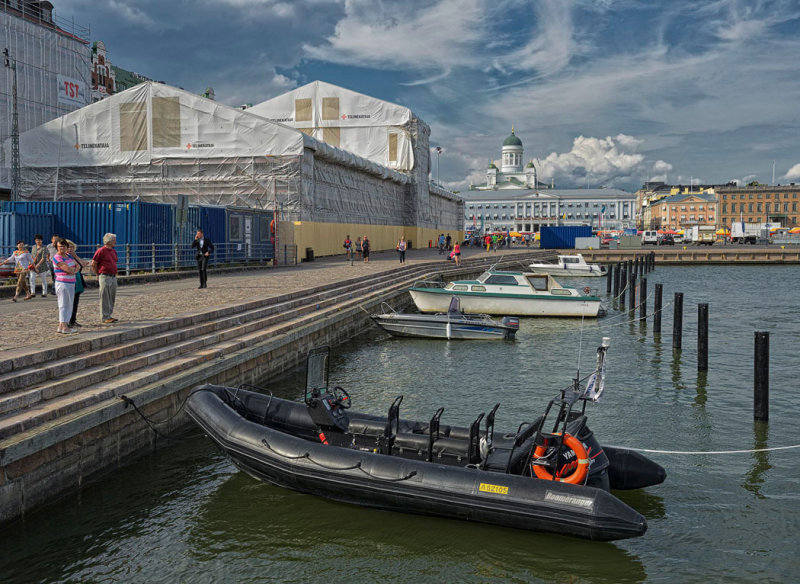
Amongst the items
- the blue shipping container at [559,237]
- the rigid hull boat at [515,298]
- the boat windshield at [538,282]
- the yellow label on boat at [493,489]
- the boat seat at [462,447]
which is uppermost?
the blue shipping container at [559,237]

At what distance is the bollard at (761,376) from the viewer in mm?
12727

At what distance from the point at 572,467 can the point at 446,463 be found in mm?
1807

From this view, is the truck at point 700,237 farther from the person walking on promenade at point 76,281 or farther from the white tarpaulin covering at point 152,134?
the person walking on promenade at point 76,281

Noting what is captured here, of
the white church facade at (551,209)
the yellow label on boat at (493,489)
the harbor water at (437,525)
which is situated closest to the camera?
the harbor water at (437,525)

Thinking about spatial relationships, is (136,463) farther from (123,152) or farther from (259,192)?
(123,152)

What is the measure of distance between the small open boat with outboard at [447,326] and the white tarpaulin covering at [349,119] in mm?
40274

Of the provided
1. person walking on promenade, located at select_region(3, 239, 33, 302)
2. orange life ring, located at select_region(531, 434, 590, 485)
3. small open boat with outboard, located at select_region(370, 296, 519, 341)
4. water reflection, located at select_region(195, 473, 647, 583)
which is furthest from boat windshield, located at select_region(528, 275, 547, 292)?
water reflection, located at select_region(195, 473, 647, 583)

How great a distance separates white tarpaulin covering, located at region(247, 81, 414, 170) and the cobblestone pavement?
1290 inches

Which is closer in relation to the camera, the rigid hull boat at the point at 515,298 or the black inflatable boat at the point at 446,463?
the black inflatable boat at the point at 446,463

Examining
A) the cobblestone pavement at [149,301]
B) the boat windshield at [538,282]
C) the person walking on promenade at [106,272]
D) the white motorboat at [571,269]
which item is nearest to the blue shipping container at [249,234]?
the cobblestone pavement at [149,301]

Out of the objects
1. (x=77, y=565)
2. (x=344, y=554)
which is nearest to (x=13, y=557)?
(x=77, y=565)

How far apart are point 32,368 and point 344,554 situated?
5204 mm

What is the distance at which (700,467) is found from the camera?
1089cm

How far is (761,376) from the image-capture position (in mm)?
12867
